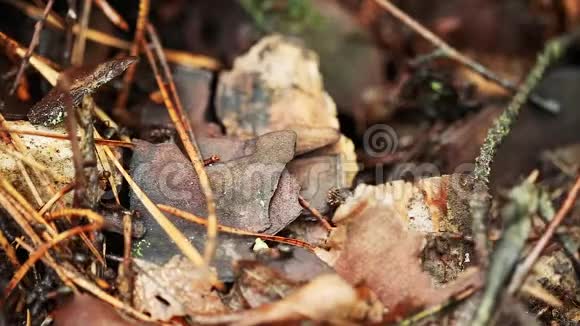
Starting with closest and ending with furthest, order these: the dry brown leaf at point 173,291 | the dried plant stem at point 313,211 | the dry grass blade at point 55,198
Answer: the dry brown leaf at point 173,291 < the dry grass blade at point 55,198 < the dried plant stem at point 313,211

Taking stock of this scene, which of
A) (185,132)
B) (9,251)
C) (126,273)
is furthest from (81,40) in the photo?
(126,273)

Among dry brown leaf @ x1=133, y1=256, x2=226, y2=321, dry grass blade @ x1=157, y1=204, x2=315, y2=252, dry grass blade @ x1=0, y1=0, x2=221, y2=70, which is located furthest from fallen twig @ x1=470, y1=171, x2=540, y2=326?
dry grass blade @ x1=0, y1=0, x2=221, y2=70

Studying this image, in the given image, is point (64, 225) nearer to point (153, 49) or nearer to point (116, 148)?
point (116, 148)

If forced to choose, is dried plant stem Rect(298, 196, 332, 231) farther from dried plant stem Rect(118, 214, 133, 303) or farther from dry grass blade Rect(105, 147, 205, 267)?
dried plant stem Rect(118, 214, 133, 303)

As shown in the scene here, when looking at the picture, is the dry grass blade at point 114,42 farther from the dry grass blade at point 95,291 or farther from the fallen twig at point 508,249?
the fallen twig at point 508,249

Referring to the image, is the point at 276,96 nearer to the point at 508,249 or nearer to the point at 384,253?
the point at 384,253

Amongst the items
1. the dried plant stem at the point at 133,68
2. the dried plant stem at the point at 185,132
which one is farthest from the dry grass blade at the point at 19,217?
the dried plant stem at the point at 133,68

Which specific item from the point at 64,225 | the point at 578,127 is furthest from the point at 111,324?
the point at 578,127
